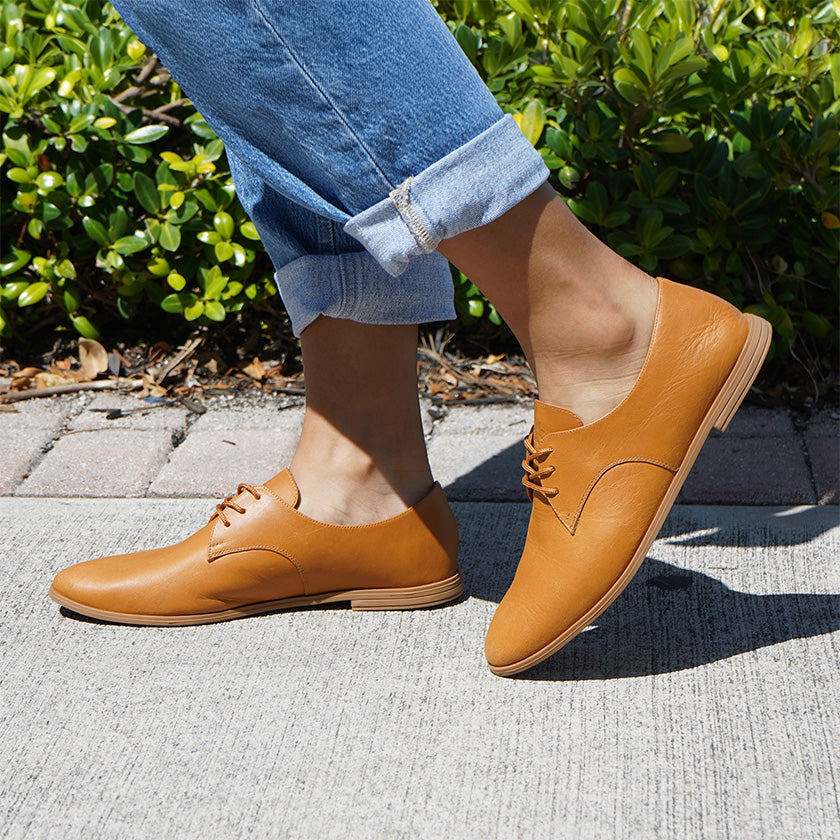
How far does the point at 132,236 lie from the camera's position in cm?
243

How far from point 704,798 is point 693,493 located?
0.86m

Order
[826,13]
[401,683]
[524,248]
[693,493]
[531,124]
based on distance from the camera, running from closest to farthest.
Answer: [524,248] → [401,683] → [693,493] → [531,124] → [826,13]

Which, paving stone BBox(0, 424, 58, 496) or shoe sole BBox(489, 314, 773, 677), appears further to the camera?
paving stone BBox(0, 424, 58, 496)

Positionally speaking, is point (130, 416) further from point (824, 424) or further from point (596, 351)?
point (824, 424)

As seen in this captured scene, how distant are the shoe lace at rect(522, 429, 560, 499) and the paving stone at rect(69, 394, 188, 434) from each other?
3.88 feet

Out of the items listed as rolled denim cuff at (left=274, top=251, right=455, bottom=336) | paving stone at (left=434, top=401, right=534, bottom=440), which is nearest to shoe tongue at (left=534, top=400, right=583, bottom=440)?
rolled denim cuff at (left=274, top=251, right=455, bottom=336)

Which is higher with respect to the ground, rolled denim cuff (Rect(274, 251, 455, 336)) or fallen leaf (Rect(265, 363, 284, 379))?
rolled denim cuff (Rect(274, 251, 455, 336))

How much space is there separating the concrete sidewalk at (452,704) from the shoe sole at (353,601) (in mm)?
20

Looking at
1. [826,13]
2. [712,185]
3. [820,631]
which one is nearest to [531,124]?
[712,185]

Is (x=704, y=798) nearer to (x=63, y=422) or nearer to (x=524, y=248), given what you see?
(x=524, y=248)

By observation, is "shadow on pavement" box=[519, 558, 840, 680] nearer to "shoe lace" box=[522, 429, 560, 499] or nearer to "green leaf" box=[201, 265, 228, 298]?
"shoe lace" box=[522, 429, 560, 499]

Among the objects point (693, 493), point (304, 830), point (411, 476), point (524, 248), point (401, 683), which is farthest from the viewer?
point (693, 493)

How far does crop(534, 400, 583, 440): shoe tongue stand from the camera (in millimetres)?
1244

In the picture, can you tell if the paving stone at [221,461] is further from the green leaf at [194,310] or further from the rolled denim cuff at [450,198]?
the rolled denim cuff at [450,198]
